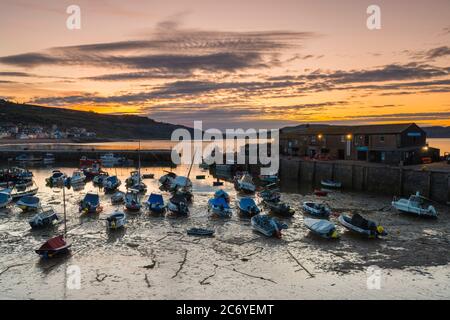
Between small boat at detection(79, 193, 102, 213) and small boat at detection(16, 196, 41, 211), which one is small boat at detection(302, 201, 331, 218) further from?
small boat at detection(16, 196, 41, 211)

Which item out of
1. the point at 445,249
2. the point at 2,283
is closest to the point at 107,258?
the point at 2,283

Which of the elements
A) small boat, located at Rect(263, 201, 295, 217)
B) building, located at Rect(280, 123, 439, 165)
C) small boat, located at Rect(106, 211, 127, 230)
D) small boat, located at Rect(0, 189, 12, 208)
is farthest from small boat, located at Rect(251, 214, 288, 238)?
building, located at Rect(280, 123, 439, 165)

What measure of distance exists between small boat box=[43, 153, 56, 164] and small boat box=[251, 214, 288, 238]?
72.9 metres

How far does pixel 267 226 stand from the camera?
2675 centimetres

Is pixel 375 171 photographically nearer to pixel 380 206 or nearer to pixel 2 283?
pixel 380 206

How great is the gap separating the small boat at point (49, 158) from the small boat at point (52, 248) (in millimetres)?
70977

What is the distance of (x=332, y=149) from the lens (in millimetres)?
61875

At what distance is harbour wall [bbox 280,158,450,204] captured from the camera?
3906cm

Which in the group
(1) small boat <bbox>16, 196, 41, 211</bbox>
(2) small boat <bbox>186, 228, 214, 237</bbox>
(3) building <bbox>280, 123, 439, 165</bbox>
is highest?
(3) building <bbox>280, 123, 439, 165</bbox>

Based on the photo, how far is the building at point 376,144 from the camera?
51.1m

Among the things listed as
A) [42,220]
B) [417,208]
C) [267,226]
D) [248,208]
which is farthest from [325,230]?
[42,220]

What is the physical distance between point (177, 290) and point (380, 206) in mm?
26703

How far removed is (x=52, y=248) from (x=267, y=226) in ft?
46.8

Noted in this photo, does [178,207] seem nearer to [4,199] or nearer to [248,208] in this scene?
[248,208]
